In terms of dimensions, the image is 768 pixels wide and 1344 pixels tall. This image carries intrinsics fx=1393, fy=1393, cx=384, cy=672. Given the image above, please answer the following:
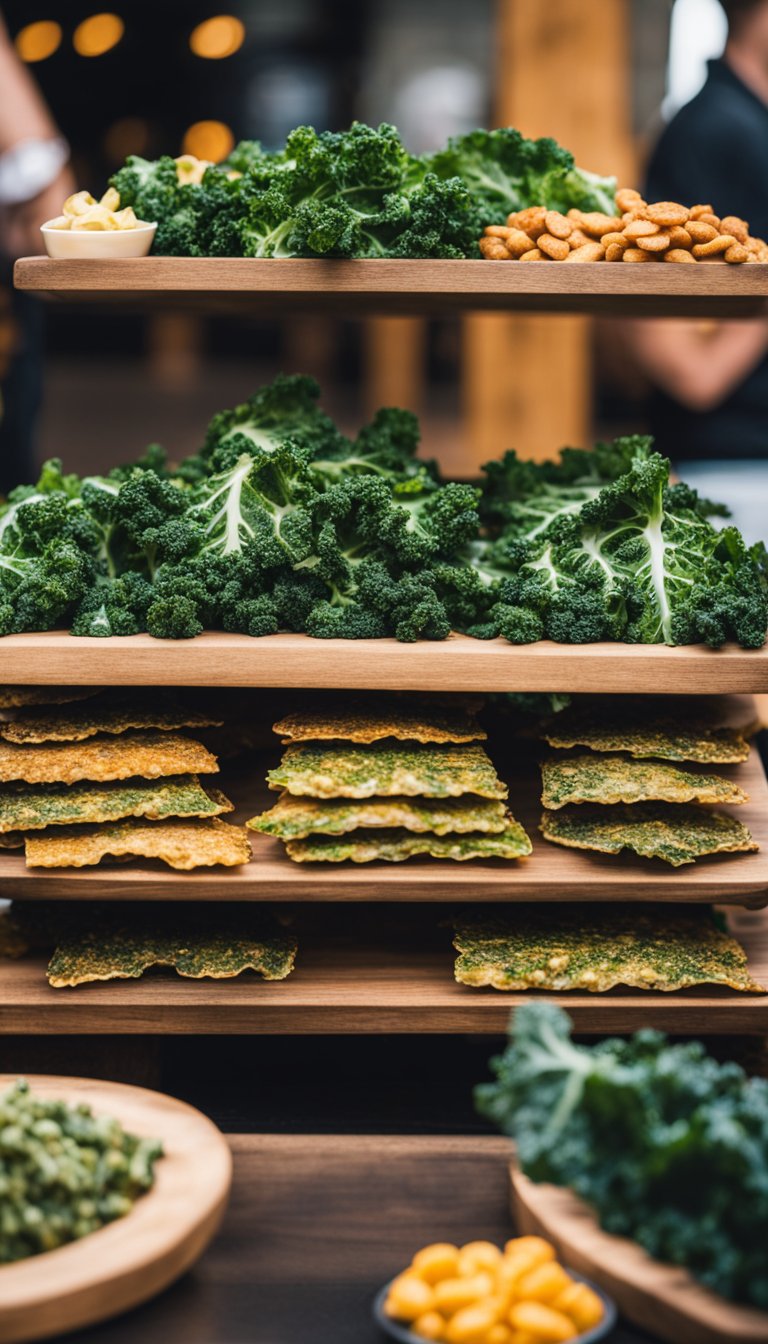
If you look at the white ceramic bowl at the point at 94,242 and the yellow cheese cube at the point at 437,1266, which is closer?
the yellow cheese cube at the point at 437,1266

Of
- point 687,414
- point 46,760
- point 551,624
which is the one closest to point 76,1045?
point 46,760

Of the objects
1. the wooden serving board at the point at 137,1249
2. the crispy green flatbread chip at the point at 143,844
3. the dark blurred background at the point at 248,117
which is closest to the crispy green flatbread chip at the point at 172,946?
the crispy green flatbread chip at the point at 143,844

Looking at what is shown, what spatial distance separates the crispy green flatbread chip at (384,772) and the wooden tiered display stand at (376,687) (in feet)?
0.45

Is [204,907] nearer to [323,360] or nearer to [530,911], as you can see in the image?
[530,911]

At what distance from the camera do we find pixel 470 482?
271cm

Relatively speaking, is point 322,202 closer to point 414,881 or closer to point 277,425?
point 277,425

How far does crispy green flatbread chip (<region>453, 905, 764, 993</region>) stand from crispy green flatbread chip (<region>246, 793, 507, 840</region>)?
0.21m

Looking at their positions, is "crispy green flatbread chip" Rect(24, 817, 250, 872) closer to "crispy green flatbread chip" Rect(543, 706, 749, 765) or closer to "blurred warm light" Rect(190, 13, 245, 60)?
"crispy green flatbread chip" Rect(543, 706, 749, 765)

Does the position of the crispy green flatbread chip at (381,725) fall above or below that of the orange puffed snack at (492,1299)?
above

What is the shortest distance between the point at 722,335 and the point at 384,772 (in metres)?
1.67

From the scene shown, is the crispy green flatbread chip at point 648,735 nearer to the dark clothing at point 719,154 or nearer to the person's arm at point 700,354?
the person's arm at point 700,354

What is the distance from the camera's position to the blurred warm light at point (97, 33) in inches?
363

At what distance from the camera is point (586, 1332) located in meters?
1.53

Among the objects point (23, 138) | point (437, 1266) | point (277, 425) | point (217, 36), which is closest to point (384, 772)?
point (277, 425)
